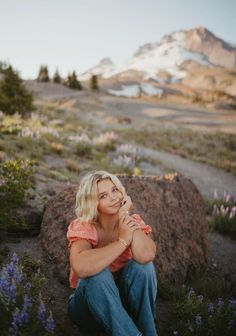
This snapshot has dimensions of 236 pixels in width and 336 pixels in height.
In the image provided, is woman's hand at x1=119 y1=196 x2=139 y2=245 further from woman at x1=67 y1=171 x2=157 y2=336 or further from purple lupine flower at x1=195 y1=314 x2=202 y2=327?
purple lupine flower at x1=195 y1=314 x2=202 y2=327

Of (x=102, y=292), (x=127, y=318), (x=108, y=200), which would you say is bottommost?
(x=127, y=318)

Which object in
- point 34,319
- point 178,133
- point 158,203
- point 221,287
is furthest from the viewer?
point 178,133

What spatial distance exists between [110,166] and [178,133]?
14581mm

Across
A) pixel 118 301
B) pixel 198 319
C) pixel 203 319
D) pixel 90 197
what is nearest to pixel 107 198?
pixel 90 197

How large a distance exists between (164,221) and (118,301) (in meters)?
2.35

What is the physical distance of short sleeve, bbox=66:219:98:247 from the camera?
3047mm

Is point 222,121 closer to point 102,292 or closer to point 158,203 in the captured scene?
point 158,203

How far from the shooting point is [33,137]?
11.6 metres

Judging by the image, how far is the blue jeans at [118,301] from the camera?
2.72 metres

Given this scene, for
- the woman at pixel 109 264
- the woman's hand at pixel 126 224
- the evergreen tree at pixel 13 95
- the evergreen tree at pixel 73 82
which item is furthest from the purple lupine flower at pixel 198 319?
the evergreen tree at pixel 73 82

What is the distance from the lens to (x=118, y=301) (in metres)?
2.76

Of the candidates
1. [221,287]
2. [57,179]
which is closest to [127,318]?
[221,287]

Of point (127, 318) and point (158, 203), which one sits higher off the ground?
point (158, 203)

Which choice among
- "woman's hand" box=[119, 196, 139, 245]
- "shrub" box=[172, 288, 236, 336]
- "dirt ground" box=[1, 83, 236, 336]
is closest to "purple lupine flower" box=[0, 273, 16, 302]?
"dirt ground" box=[1, 83, 236, 336]
